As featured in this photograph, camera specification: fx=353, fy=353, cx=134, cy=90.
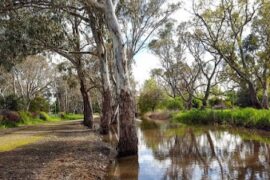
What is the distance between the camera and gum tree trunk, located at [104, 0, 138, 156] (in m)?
13.7

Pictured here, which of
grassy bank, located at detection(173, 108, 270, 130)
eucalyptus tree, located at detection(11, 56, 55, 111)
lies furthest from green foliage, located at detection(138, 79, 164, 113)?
grassy bank, located at detection(173, 108, 270, 130)

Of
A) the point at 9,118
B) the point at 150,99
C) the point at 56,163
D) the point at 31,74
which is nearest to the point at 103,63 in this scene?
the point at 56,163

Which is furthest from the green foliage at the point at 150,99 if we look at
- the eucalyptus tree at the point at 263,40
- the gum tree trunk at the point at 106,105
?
the gum tree trunk at the point at 106,105

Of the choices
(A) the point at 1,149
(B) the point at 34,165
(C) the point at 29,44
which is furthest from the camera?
(C) the point at 29,44

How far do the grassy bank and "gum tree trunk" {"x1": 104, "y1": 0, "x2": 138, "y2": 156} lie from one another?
37.0 ft

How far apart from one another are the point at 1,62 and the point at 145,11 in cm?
1471

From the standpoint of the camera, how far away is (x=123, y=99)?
45.8 ft

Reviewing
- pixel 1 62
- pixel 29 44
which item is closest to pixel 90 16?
pixel 29 44

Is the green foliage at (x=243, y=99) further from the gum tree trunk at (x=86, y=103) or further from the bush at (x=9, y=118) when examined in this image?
the bush at (x=9, y=118)

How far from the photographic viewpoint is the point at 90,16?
23.0 metres

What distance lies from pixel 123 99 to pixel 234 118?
16.3m

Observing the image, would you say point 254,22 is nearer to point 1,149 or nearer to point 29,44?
point 29,44

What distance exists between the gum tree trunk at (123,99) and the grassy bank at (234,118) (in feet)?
37.0

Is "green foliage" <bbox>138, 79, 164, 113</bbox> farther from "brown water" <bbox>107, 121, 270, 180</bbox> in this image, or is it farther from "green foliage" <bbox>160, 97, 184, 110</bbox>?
"brown water" <bbox>107, 121, 270, 180</bbox>
